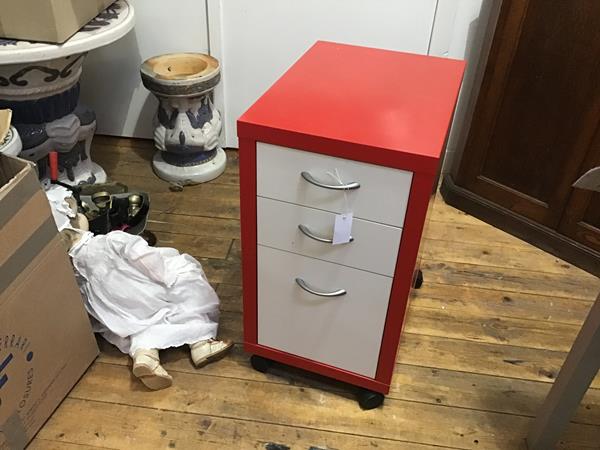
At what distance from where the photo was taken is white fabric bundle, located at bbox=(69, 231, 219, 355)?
1.42 metres

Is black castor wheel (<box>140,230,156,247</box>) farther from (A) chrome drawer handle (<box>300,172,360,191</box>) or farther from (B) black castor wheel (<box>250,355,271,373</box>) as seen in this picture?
(A) chrome drawer handle (<box>300,172,360,191</box>)

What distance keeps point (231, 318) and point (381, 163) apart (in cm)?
77

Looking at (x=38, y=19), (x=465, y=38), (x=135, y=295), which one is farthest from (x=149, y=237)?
(x=465, y=38)

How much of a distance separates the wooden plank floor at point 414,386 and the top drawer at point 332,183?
0.54 m

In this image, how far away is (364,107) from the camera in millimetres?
1148

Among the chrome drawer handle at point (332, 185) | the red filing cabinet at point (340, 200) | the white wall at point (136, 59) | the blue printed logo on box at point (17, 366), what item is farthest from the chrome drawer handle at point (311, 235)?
the white wall at point (136, 59)

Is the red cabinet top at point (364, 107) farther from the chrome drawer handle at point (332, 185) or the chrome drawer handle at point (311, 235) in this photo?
the chrome drawer handle at point (311, 235)

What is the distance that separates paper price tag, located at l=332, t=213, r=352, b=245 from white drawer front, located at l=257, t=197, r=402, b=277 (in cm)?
2

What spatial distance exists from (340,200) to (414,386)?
600 mm

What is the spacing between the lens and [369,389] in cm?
137

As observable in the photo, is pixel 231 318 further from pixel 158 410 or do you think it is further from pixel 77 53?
pixel 77 53

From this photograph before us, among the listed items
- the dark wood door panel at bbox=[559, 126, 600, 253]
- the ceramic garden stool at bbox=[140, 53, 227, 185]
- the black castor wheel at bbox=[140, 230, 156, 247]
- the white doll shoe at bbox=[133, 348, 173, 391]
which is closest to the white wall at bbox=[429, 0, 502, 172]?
the dark wood door panel at bbox=[559, 126, 600, 253]

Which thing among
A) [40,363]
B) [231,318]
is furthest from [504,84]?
[40,363]

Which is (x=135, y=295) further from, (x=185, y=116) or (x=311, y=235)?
(x=185, y=116)
